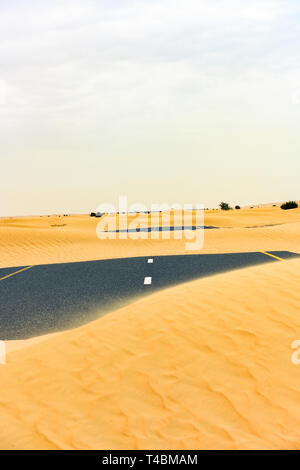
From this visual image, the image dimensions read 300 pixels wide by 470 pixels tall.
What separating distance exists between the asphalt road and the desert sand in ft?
3.57

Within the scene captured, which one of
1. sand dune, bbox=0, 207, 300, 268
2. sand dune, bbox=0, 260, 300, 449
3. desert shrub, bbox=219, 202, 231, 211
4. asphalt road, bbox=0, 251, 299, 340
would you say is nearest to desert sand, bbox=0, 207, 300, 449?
sand dune, bbox=0, 260, 300, 449

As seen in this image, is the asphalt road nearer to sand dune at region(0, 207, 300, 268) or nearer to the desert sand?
the desert sand

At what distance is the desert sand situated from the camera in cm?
353

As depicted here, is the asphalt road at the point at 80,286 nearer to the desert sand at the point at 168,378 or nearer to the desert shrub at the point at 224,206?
the desert sand at the point at 168,378

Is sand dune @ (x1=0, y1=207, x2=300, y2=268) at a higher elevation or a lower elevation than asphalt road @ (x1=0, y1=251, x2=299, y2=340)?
higher

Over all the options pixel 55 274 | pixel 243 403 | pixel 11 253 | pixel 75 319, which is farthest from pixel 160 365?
pixel 11 253

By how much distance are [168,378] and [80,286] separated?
7.33m

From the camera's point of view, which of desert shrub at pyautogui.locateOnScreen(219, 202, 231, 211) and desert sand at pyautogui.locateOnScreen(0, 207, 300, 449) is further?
desert shrub at pyautogui.locateOnScreen(219, 202, 231, 211)

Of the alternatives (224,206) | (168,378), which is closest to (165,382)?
(168,378)

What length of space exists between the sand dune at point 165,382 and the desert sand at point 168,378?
1cm

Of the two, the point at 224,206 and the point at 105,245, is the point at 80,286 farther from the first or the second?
the point at 224,206

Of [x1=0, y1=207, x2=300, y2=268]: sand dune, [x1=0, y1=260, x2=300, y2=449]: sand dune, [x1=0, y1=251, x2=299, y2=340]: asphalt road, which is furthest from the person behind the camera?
[x1=0, y1=207, x2=300, y2=268]: sand dune

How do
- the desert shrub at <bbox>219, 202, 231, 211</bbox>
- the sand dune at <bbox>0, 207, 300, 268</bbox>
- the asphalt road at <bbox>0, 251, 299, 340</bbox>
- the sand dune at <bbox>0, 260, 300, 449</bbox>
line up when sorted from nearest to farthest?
1. the sand dune at <bbox>0, 260, 300, 449</bbox>
2. the asphalt road at <bbox>0, 251, 299, 340</bbox>
3. the sand dune at <bbox>0, 207, 300, 268</bbox>
4. the desert shrub at <bbox>219, 202, 231, 211</bbox>

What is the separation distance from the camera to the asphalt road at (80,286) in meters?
7.84
